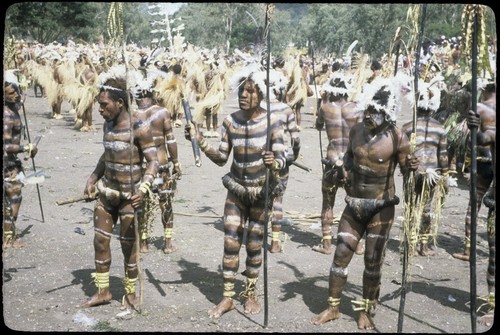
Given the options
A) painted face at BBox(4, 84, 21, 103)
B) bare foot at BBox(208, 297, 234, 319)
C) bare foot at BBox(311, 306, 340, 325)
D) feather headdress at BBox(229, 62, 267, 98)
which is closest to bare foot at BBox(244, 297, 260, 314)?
bare foot at BBox(208, 297, 234, 319)

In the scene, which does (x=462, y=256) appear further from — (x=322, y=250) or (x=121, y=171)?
(x=121, y=171)

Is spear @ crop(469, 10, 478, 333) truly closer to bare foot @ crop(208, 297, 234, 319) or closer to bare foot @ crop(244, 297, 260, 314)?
bare foot @ crop(244, 297, 260, 314)

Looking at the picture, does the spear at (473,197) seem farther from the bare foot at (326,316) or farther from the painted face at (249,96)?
the painted face at (249,96)

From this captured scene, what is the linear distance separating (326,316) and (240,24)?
1699 inches

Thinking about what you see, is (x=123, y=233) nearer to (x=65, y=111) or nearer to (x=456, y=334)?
(x=456, y=334)

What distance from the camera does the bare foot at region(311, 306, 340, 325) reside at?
17.6 ft

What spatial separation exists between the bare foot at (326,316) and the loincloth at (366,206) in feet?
2.78

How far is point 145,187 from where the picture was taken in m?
5.33

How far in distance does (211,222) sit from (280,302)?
324 centimetres

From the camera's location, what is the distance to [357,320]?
5391 millimetres

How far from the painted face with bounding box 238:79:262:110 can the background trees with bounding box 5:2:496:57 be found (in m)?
22.5

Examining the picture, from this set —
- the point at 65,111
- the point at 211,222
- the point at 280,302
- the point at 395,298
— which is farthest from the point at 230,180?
the point at 65,111

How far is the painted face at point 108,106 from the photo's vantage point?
211 inches

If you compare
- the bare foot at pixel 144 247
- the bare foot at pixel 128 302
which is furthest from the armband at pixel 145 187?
the bare foot at pixel 144 247
